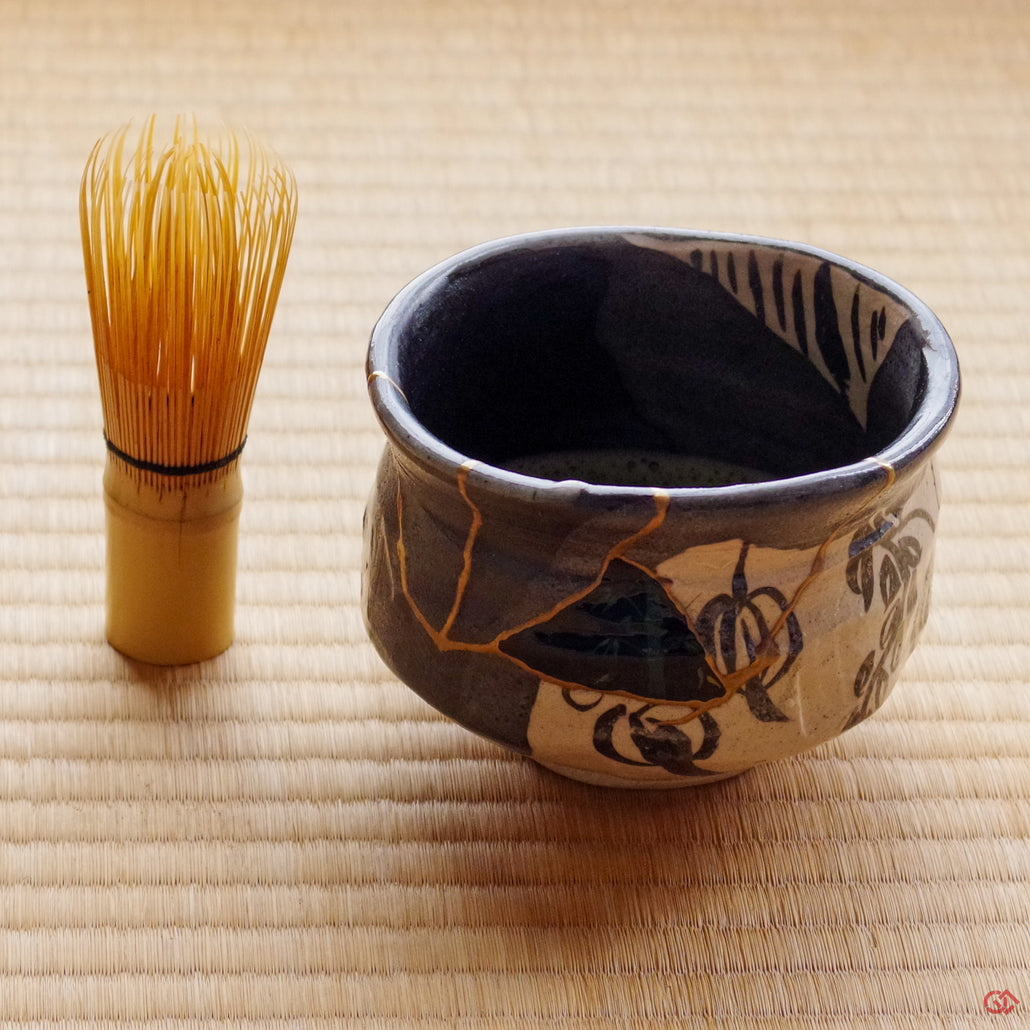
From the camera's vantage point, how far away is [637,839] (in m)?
0.52

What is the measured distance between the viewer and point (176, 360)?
512 mm

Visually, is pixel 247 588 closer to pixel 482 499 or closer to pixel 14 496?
pixel 14 496

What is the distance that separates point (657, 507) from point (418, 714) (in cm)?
20

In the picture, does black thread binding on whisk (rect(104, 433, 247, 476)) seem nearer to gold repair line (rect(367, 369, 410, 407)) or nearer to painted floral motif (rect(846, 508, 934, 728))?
gold repair line (rect(367, 369, 410, 407))

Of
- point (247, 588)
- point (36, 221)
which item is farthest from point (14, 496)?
point (36, 221)

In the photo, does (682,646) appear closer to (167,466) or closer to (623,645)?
(623,645)

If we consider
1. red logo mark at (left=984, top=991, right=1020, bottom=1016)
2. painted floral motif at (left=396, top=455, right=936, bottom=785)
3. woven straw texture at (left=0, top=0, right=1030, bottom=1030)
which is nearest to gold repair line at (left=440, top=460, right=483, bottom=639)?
painted floral motif at (left=396, top=455, right=936, bottom=785)

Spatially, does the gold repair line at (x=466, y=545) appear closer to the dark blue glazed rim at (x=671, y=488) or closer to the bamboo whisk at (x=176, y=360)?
the dark blue glazed rim at (x=671, y=488)

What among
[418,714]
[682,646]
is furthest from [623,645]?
[418,714]

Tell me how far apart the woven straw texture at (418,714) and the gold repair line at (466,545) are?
102mm

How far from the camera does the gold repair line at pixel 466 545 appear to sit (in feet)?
1.37

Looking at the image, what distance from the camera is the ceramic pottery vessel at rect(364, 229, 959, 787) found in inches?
16.6

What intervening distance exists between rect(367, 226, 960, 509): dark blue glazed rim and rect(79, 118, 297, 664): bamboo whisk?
59 mm

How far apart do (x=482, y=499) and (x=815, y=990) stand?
0.20m
